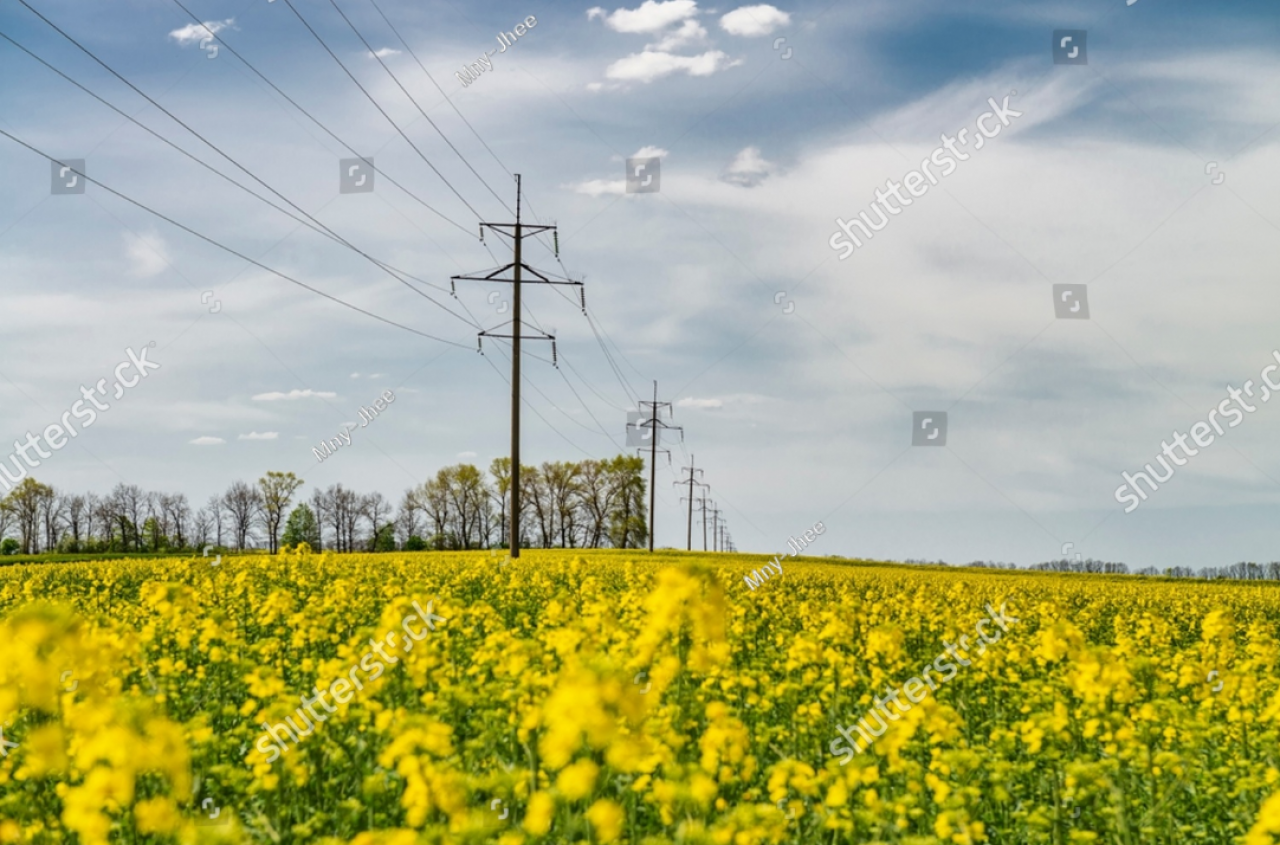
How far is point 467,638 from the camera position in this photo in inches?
336

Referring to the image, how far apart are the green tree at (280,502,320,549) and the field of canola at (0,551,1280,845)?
74947mm

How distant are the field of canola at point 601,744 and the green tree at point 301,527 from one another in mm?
74947

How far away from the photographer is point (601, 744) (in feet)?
10.6

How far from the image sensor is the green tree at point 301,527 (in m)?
79.0

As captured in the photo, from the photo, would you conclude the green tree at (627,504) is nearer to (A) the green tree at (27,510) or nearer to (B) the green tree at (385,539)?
(B) the green tree at (385,539)

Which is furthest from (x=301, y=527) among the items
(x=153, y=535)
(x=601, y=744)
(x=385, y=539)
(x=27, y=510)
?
(x=601, y=744)

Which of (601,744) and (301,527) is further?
(301,527)

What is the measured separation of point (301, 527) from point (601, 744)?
282ft

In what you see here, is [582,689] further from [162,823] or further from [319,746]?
[319,746]

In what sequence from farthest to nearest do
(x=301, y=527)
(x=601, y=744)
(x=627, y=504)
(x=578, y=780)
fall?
(x=301, y=527), (x=627, y=504), (x=601, y=744), (x=578, y=780)

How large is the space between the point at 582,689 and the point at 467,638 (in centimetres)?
563

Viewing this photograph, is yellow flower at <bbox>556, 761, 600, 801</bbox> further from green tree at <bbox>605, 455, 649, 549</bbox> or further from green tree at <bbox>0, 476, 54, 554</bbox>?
green tree at <bbox>0, 476, 54, 554</bbox>

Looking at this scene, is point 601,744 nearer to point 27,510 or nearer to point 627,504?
point 627,504

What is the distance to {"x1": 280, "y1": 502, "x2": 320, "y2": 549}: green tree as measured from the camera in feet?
259
